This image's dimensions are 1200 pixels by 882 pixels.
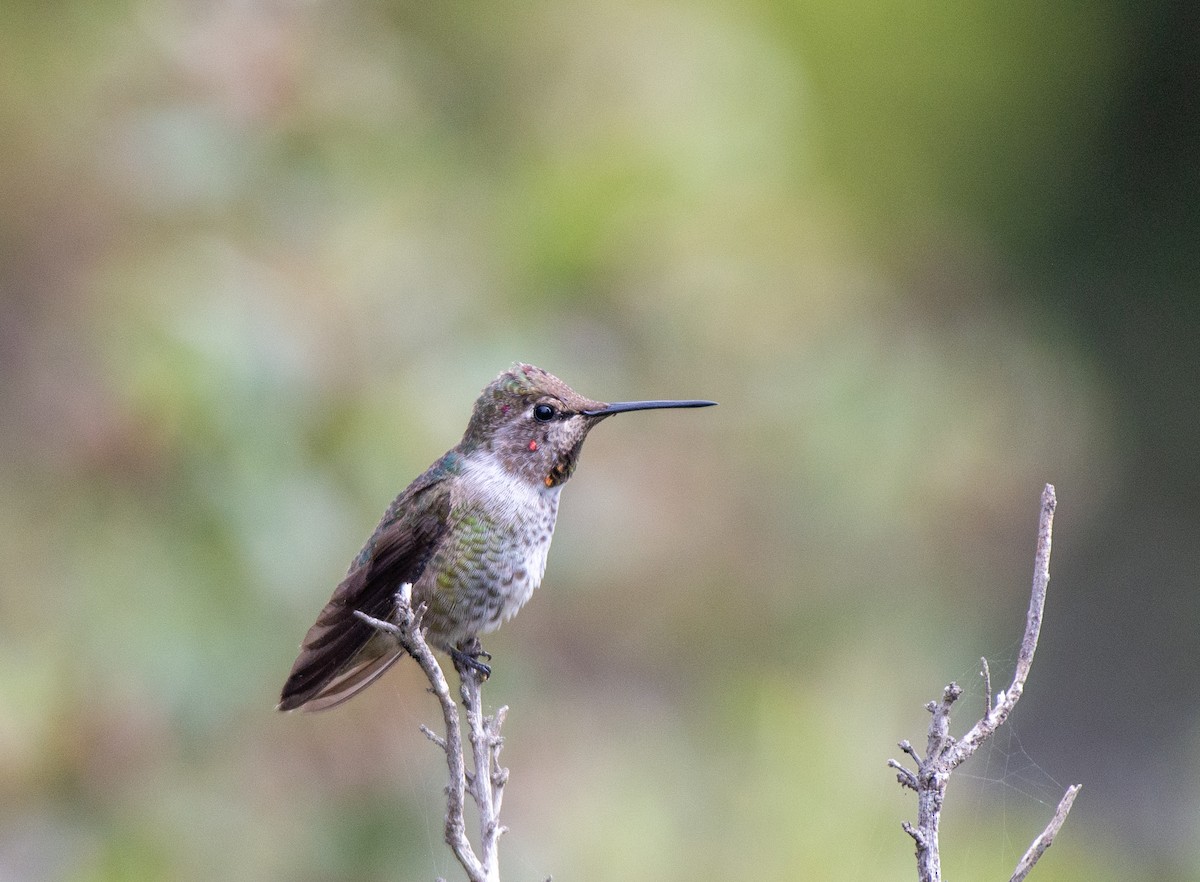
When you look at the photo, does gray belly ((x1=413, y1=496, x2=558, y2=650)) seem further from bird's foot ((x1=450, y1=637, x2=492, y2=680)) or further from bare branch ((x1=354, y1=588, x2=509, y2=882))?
bare branch ((x1=354, y1=588, x2=509, y2=882))

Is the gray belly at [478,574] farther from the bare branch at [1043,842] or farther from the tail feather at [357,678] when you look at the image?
the bare branch at [1043,842]

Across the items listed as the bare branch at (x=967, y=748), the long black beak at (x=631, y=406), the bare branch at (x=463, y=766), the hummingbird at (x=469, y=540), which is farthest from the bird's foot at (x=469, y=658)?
the bare branch at (x=967, y=748)

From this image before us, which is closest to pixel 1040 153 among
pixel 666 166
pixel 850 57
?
pixel 850 57

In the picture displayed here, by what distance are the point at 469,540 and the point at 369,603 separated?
17 centimetres

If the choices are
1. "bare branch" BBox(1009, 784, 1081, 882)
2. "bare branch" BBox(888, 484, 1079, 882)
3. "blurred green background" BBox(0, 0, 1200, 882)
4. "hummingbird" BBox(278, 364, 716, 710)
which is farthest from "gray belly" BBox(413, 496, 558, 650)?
"bare branch" BBox(1009, 784, 1081, 882)

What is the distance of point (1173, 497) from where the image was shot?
6.65 meters

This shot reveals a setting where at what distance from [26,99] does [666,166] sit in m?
1.58

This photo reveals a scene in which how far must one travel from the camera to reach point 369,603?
170cm

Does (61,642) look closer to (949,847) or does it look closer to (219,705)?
(219,705)

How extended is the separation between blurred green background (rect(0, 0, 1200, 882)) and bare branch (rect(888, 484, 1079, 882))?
1.44 meters

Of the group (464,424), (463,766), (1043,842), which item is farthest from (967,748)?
(464,424)

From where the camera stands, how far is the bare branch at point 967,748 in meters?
1.01


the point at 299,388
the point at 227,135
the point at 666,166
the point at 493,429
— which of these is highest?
the point at 666,166

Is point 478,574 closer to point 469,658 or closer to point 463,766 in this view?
point 469,658
